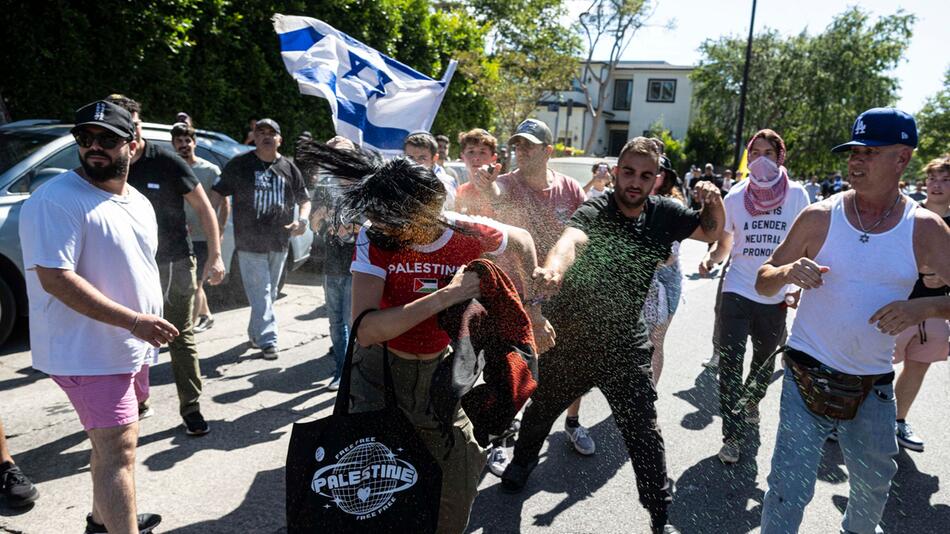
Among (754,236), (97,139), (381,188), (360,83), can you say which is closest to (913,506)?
(754,236)

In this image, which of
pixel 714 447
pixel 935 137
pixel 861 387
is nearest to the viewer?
pixel 861 387

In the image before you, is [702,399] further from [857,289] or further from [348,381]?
[348,381]

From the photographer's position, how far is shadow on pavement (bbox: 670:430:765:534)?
11.0 ft

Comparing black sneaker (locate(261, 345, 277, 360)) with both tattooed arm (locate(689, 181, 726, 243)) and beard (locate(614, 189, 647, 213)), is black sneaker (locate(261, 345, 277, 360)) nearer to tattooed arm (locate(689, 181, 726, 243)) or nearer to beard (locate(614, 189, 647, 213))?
beard (locate(614, 189, 647, 213))

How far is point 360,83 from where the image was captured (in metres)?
6.00

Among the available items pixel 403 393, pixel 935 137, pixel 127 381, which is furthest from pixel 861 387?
pixel 935 137

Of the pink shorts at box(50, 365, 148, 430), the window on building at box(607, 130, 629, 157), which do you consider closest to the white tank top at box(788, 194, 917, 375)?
the pink shorts at box(50, 365, 148, 430)

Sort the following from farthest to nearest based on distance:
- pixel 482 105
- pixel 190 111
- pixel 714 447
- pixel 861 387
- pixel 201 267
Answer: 1. pixel 482 105
2. pixel 190 111
3. pixel 201 267
4. pixel 714 447
5. pixel 861 387

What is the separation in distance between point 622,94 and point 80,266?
5124cm

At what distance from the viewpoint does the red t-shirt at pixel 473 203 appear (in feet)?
15.0

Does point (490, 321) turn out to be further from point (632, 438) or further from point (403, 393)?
point (632, 438)

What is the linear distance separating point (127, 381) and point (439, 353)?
4.16ft

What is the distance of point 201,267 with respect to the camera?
5.71 metres

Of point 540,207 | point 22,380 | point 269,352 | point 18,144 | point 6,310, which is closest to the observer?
point 540,207
